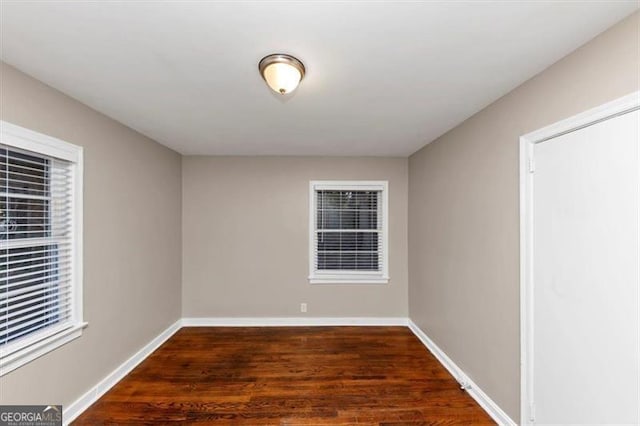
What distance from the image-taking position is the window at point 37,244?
182 centimetres

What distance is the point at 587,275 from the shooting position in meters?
1.57

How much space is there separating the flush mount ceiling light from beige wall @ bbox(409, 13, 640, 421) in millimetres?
1512

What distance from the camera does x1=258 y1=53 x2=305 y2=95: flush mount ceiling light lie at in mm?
1633

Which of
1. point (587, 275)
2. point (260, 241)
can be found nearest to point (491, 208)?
point (587, 275)

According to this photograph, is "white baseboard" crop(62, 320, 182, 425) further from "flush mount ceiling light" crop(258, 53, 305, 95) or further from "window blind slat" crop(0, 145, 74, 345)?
"flush mount ceiling light" crop(258, 53, 305, 95)

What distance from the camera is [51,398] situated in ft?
6.73

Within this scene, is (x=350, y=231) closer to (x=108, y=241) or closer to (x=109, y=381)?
(x=108, y=241)

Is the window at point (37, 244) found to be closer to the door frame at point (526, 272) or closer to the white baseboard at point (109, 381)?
the white baseboard at point (109, 381)

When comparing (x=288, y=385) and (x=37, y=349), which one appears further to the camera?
(x=288, y=385)

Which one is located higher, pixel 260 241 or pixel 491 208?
pixel 491 208

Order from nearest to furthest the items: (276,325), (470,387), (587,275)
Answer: (587,275) < (470,387) < (276,325)

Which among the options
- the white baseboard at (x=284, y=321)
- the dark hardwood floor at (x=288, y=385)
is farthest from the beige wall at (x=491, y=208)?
the white baseboard at (x=284, y=321)

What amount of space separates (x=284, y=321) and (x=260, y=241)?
1.19m

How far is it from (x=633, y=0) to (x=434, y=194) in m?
2.27
